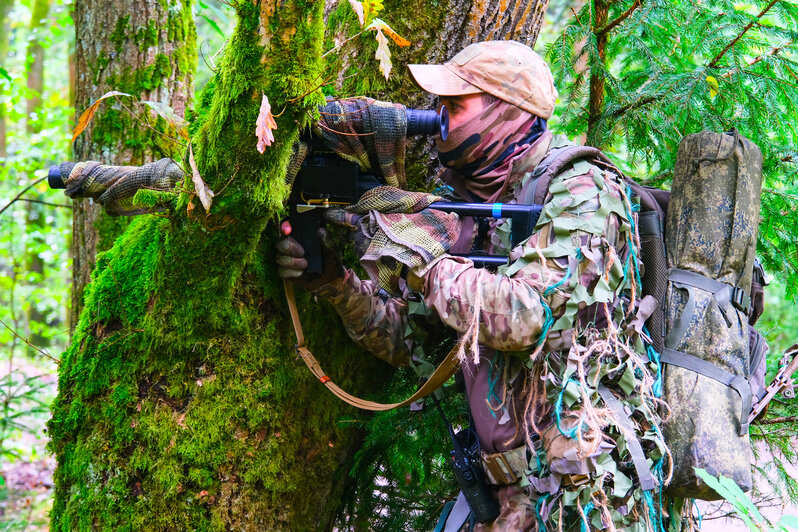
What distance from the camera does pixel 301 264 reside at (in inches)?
111

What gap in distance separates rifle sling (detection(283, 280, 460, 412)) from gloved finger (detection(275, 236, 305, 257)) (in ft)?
0.61

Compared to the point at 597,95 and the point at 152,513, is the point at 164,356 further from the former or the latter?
the point at 597,95

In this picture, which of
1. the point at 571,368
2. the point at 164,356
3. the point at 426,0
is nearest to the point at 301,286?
the point at 164,356

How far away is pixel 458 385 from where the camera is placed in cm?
344

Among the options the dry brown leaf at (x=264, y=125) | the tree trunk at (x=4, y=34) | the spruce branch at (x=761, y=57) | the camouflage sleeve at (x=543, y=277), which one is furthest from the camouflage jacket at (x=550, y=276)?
the tree trunk at (x=4, y=34)

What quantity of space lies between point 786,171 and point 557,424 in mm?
2284

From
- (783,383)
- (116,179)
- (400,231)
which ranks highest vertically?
(116,179)

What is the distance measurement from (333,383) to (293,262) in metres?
0.66

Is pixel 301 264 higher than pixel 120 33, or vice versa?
pixel 120 33

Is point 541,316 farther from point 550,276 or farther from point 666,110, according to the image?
point 666,110

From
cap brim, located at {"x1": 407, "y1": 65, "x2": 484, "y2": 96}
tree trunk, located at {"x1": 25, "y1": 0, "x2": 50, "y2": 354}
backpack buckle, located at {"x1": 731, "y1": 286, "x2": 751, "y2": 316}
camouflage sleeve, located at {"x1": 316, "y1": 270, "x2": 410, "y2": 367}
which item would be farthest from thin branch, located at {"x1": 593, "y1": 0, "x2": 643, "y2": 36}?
tree trunk, located at {"x1": 25, "y1": 0, "x2": 50, "y2": 354}

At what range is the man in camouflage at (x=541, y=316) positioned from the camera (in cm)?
261

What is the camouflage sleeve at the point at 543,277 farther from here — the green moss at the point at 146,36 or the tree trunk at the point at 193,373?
the green moss at the point at 146,36

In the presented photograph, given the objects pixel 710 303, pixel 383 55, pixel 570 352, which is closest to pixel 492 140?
pixel 383 55
